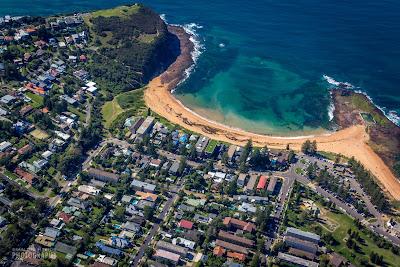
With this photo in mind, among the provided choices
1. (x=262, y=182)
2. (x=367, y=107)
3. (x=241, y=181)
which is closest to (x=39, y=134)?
(x=241, y=181)

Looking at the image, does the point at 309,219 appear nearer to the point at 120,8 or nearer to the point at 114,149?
the point at 114,149

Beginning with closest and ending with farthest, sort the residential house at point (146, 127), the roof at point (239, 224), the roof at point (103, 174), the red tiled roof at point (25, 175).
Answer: the roof at point (239, 224), the red tiled roof at point (25, 175), the roof at point (103, 174), the residential house at point (146, 127)

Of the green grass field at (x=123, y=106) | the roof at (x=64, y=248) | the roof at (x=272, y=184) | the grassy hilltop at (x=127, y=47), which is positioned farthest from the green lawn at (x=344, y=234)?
the grassy hilltop at (x=127, y=47)

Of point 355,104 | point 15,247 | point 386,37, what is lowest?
point 15,247

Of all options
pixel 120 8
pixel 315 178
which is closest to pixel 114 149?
pixel 315 178

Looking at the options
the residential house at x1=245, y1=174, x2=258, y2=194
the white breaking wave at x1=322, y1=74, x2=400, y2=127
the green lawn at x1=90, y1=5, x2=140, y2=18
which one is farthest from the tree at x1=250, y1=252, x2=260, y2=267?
the green lawn at x1=90, y1=5, x2=140, y2=18

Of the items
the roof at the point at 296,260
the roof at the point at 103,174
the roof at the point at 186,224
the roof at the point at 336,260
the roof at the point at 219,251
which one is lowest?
the roof at the point at 219,251

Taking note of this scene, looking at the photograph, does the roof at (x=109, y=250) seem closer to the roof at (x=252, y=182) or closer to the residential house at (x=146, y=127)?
the roof at (x=252, y=182)

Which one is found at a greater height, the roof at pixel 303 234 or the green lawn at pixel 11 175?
the roof at pixel 303 234

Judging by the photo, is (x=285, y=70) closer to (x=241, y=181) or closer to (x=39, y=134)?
(x=241, y=181)
